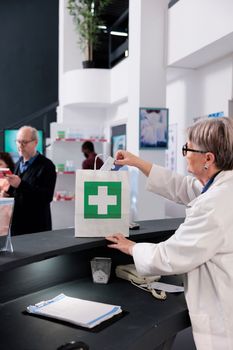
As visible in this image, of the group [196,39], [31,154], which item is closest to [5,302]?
[31,154]

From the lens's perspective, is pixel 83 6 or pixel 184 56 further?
pixel 83 6

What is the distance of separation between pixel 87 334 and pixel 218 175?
707 mm

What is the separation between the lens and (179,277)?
2084mm

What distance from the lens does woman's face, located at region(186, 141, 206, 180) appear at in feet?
4.79

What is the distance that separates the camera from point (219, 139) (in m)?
1.42

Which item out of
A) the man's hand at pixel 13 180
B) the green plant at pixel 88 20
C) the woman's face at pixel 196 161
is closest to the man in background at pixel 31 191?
the man's hand at pixel 13 180

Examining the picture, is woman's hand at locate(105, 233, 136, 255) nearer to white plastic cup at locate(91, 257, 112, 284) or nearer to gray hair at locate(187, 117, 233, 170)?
white plastic cup at locate(91, 257, 112, 284)

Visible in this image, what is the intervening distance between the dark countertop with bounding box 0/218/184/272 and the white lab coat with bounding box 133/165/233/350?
0.32 m

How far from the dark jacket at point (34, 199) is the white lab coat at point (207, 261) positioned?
4.80 ft

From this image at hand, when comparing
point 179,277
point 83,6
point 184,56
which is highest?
point 83,6

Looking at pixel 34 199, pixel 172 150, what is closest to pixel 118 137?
pixel 172 150

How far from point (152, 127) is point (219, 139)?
11.2ft

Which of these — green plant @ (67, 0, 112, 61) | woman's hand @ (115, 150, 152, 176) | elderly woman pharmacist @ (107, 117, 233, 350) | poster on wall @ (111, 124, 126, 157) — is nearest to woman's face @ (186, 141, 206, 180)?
elderly woman pharmacist @ (107, 117, 233, 350)

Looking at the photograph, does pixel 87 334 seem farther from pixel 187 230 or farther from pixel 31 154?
pixel 31 154
